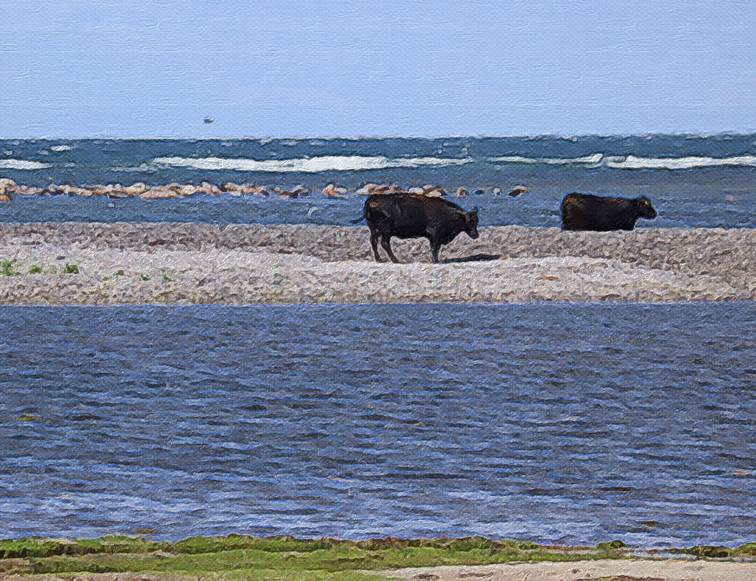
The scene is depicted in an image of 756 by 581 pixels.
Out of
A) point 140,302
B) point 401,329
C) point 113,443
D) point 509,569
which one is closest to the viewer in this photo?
point 509,569

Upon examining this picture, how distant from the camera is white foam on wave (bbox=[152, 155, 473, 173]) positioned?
56.7 m

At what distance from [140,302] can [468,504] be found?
1000 centimetres

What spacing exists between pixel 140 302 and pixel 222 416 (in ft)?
23.6

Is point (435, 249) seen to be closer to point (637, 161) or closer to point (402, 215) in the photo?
point (402, 215)

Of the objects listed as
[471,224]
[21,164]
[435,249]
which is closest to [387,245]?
[435,249]

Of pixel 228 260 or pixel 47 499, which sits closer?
pixel 47 499

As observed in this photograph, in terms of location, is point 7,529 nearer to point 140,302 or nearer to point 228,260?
point 140,302

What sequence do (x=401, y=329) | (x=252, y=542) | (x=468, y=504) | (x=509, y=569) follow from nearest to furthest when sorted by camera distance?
1. (x=509, y=569)
2. (x=252, y=542)
3. (x=468, y=504)
4. (x=401, y=329)

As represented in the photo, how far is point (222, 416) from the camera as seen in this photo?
985cm

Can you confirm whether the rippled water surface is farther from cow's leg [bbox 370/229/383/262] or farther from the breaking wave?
the breaking wave


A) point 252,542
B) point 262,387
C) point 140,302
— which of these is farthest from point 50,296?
point 252,542

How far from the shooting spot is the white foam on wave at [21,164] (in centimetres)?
5816

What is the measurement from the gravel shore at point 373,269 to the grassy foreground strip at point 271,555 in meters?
11.0

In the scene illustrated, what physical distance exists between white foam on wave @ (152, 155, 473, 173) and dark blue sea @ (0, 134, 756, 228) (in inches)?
3.0
